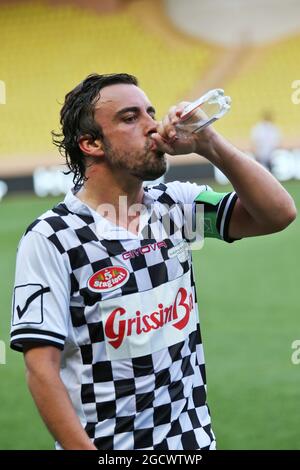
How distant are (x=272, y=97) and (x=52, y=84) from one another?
562cm

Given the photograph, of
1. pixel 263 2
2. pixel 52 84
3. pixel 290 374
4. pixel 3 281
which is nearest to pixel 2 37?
pixel 52 84

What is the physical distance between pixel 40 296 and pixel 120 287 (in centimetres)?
25

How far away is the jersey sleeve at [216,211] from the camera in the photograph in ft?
8.94

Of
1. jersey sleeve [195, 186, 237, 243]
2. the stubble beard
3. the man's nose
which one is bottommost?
jersey sleeve [195, 186, 237, 243]

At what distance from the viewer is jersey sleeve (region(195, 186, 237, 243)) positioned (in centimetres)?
272

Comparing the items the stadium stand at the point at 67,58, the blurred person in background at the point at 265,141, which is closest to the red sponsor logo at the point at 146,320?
the blurred person in background at the point at 265,141

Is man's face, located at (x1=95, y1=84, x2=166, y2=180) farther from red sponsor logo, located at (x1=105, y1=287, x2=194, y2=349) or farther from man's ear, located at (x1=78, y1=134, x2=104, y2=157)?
red sponsor logo, located at (x1=105, y1=287, x2=194, y2=349)

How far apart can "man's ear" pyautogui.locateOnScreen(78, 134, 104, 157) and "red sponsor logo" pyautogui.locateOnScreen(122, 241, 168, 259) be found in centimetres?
33

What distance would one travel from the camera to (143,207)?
2.69 metres

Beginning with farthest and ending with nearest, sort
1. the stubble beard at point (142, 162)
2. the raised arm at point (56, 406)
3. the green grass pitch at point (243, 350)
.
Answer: the green grass pitch at point (243, 350) → the stubble beard at point (142, 162) → the raised arm at point (56, 406)

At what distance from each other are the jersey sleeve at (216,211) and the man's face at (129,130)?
0.94ft

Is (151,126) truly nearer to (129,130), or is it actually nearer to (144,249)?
(129,130)

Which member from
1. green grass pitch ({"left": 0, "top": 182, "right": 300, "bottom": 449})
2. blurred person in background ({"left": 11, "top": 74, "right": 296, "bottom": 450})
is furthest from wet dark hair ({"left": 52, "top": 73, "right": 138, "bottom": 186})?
green grass pitch ({"left": 0, "top": 182, "right": 300, "bottom": 449})

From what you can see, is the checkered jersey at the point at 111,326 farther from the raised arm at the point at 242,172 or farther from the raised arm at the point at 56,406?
the raised arm at the point at 242,172
